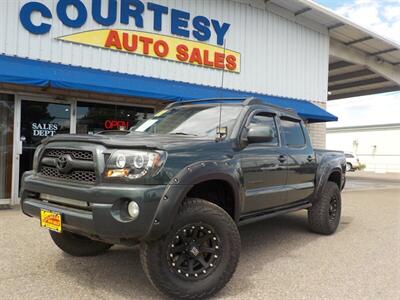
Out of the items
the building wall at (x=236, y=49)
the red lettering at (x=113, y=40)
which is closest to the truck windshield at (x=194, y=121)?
the building wall at (x=236, y=49)

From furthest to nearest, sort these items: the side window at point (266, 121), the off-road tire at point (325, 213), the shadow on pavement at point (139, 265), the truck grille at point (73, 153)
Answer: the off-road tire at point (325, 213)
the side window at point (266, 121)
the shadow on pavement at point (139, 265)
the truck grille at point (73, 153)


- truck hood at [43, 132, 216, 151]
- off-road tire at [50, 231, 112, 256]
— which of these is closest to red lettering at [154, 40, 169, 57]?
off-road tire at [50, 231, 112, 256]

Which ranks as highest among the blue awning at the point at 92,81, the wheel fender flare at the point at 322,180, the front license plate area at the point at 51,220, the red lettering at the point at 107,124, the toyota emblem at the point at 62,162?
the blue awning at the point at 92,81

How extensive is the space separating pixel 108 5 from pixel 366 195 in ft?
30.7

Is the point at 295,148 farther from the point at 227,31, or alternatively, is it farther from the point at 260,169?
the point at 227,31

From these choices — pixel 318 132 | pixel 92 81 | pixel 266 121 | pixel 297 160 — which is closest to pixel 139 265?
pixel 266 121

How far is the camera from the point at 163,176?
3.65 metres

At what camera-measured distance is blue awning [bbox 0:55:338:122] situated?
7930mm

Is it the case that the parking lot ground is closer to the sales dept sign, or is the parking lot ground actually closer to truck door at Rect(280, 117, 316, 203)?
truck door at Rect(280, 117, 316, 203)

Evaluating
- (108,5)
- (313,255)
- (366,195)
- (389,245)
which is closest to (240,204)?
(313,255)

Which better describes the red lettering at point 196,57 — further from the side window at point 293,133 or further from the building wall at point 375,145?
the building wall at point 375,145

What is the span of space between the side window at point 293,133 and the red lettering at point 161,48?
571 centimetres

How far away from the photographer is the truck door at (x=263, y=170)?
4688mm

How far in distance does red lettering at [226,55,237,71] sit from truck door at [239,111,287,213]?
726cm
